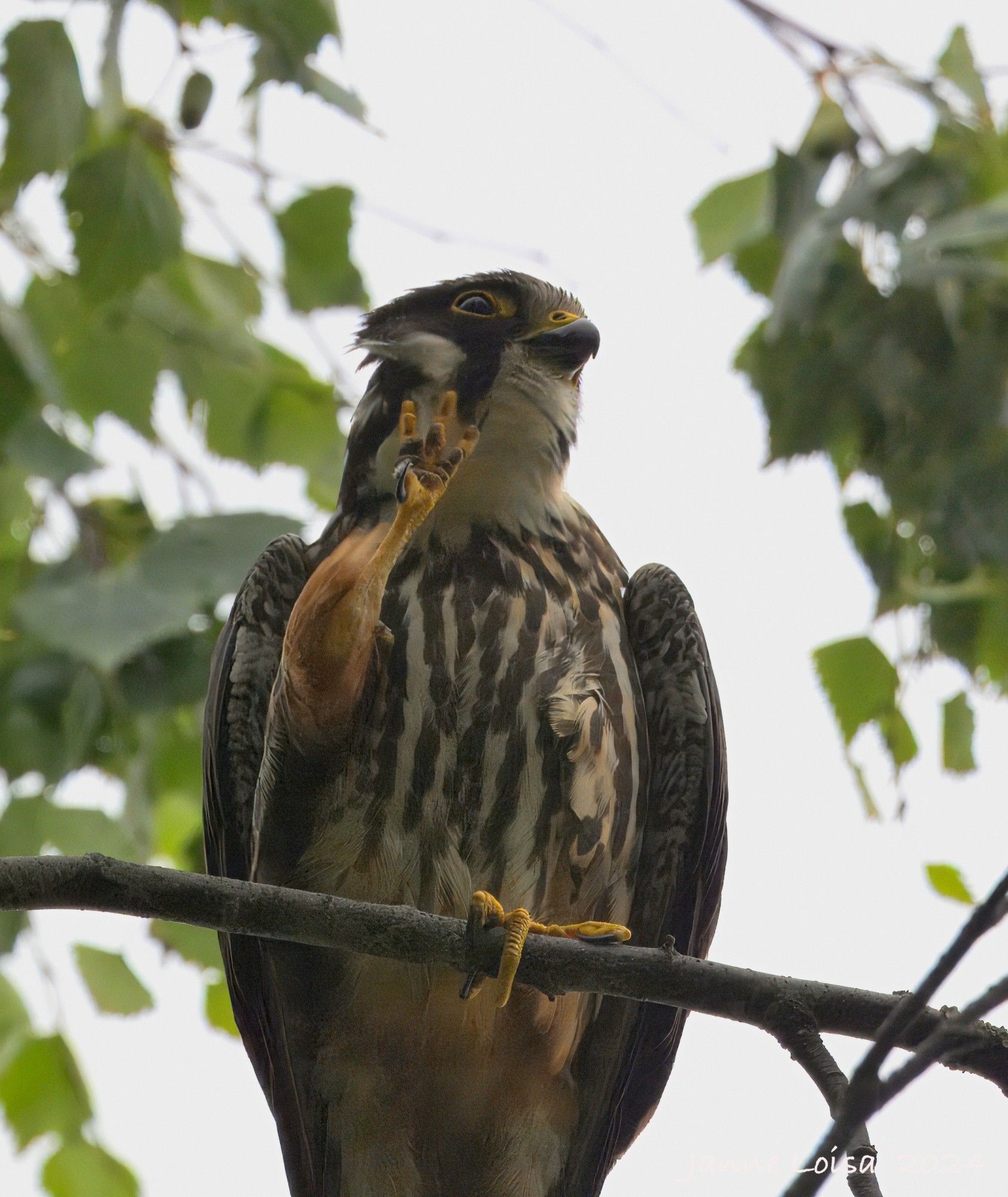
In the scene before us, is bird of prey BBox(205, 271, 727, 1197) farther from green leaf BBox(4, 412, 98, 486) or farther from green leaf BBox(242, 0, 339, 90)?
green leaf BBox(242, 0, 339, 90)

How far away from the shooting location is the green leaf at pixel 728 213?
449cm

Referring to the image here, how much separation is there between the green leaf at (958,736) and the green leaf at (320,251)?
218 cm

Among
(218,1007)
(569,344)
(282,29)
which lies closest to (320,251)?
(282,29)

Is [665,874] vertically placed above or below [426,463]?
below

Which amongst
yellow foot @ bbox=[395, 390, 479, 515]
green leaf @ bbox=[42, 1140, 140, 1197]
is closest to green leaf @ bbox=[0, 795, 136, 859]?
green leaf @ bbox=[42, 1140, 140, 1197]

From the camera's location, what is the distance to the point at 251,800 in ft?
11.1

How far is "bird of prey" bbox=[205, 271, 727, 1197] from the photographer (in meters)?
3.13

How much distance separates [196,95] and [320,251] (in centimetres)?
77

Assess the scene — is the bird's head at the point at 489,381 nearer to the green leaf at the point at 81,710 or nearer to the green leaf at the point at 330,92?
the green leaf at the point at 330,92

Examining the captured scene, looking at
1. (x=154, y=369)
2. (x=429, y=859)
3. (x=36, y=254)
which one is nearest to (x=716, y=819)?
(x=429, y=859)

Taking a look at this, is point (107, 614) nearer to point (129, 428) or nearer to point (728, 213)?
point (129, 428)

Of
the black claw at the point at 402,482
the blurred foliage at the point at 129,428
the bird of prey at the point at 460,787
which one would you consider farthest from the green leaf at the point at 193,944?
the black claw at the point at 402,482

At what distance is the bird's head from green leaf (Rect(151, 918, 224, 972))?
139 cm

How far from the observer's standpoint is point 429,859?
313 centimetres
